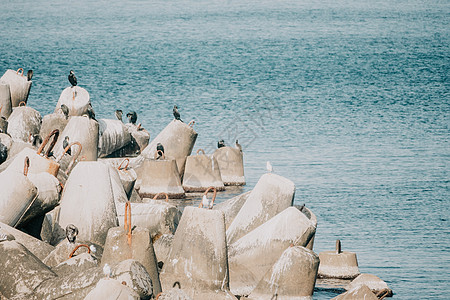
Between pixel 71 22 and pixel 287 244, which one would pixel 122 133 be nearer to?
pixel 287 244

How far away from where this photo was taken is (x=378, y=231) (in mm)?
18859

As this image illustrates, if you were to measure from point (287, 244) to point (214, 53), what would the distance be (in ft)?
210

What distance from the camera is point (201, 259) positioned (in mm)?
10750

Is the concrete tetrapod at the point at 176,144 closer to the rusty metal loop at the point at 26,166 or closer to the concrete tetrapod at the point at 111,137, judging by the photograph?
the concrete tetrapod at the point at 111,137

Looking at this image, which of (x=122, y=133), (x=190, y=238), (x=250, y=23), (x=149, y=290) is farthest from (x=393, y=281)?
(x=250, y=23)

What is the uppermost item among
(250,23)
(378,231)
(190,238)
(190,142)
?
(190,238)

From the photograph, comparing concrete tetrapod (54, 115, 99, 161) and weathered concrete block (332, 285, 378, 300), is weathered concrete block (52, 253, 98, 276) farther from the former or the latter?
concrete tetrapod (54, 115, 99, 161)

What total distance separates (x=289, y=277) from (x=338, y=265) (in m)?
3.02

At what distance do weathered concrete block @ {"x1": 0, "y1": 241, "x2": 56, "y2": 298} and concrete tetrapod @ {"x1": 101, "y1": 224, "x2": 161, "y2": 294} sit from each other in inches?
37.5

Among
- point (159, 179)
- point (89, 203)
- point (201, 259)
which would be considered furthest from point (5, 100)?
point (201, 259)

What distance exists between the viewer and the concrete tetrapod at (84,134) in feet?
57.9

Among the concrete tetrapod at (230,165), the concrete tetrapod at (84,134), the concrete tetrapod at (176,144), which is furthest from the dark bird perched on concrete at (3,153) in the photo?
the concrete tetrapod at (230,165)

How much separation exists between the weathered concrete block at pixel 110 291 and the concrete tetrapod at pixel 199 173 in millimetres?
12615

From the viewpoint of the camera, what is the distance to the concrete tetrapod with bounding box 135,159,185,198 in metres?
19.7
